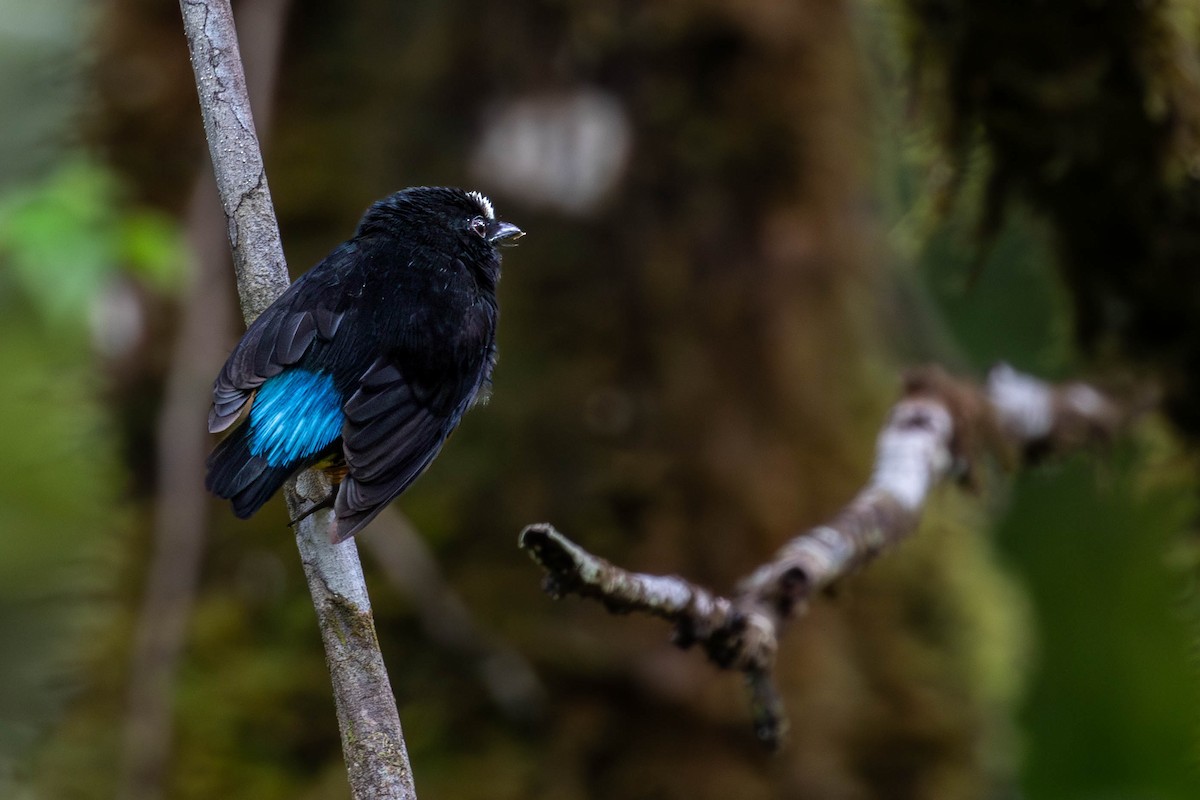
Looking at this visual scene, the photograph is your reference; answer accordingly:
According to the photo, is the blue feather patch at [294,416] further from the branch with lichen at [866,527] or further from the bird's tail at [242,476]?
the branch with lichen at [866,527]

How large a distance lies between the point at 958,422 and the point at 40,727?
258cm

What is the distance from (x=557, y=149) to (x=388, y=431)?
1.92 m

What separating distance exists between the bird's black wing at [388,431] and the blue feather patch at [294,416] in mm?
43

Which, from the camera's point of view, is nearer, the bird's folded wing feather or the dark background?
the bird's folded wing feather

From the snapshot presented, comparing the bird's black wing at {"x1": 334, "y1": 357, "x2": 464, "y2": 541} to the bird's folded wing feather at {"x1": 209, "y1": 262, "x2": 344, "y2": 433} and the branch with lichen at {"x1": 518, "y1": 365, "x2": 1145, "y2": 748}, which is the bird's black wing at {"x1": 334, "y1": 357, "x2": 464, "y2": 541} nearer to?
the bird's folded wing feather at {"x1": 209, "y1": 262, "x2": 344, "y2": 433}

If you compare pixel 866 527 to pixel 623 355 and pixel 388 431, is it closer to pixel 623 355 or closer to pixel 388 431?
pixel 388 431

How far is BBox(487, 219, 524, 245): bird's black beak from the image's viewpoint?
2613 millimetres

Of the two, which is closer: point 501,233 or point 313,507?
point 313,507

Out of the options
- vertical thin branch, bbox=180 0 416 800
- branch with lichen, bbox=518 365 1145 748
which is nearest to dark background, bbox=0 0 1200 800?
branch with lichen, bbox=518 365 1145 748

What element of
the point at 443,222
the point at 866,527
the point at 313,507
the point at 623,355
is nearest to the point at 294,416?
the point at 313,507

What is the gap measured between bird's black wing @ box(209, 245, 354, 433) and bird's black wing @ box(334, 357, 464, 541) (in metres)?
0.12

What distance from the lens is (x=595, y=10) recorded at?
152 inches

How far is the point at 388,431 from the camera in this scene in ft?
7.06

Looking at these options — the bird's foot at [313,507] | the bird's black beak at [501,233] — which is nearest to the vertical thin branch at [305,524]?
the bird's foot at [313,507]
